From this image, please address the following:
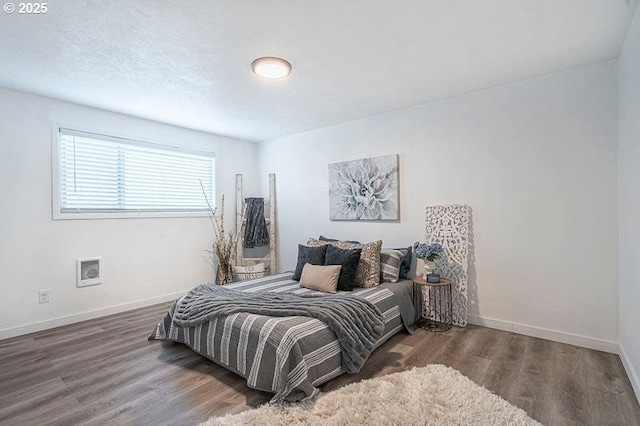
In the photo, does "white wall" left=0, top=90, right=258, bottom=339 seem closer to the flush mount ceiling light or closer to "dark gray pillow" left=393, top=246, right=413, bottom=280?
the flush mount ceiling light

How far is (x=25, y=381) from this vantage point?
87.4 inches

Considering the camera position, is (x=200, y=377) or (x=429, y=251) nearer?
(x=200, y=377)

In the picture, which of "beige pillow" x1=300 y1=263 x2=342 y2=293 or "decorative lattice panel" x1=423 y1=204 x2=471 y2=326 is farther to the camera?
"decorative lattice panel" x1=423 y1=204 x2=471 y2=326

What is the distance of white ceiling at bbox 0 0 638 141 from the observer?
1891 millimetres

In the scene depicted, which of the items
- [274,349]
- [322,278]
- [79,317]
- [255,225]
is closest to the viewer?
[274,349]

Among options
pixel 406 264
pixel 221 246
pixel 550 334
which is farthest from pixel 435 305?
pixel 221 246

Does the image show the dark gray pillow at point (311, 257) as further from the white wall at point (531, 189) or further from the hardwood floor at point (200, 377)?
the hardwood floor at point (200, 377)

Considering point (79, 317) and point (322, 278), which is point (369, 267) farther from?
point (79, 317)

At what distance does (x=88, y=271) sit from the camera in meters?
3.53

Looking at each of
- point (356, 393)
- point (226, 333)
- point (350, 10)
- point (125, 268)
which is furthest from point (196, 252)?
point (350, 10)

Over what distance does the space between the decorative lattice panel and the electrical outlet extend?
159 inches

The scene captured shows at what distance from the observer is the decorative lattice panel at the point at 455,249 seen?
126 inches

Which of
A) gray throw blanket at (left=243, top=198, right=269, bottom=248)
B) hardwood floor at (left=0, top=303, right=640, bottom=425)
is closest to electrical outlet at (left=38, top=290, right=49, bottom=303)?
hardwood floor at (left=0, top=303, right=640, bottom=425)

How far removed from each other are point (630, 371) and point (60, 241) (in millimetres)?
5197
